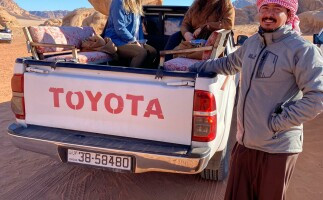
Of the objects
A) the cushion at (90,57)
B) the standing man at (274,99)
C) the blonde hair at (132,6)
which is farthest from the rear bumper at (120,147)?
the blonde hair at (132,6)

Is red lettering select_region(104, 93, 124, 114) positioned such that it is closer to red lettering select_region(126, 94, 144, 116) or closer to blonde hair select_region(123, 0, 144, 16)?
red lettering select_region(126, 94, 144, 116)

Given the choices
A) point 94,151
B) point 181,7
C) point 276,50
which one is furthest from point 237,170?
point 181,7

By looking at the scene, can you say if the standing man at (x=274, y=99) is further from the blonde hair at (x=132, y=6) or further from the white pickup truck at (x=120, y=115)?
the blonde hair at (x=132, y=6)

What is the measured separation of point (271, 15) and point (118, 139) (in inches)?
66.3

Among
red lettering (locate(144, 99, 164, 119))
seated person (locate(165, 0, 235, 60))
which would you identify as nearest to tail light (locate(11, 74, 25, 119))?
red lettering (locate(144, 99, 164, 119))

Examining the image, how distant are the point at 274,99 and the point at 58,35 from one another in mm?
2935

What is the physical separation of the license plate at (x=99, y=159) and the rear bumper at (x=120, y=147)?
0.06 m

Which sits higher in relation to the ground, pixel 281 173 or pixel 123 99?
pixel 123 99

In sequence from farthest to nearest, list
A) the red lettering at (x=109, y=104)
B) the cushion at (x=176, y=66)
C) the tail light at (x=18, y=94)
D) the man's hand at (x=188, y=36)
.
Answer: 1. the man's hand at (x=188, y=36)
2. the cushion at (x=176, y=66)
3. the tail light at (x=18, y=94)
4. the red lettering at (x=109, y=104)

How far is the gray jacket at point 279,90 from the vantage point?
198 cm

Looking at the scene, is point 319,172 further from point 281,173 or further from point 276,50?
point 276,50

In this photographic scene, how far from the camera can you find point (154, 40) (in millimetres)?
5957

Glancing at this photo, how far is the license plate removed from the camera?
3.00 meters

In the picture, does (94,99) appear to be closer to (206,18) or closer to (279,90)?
(279,90)
